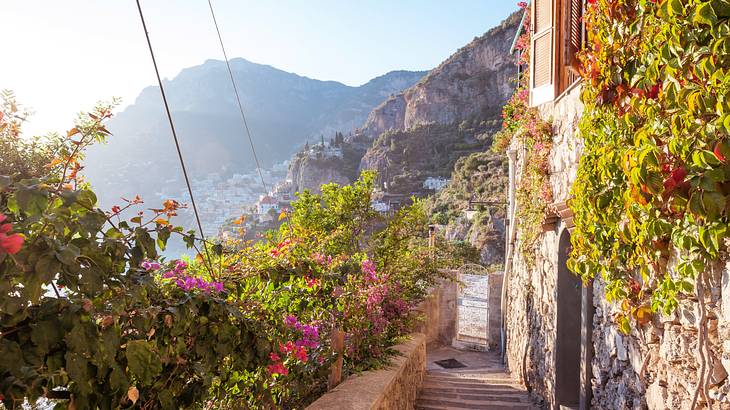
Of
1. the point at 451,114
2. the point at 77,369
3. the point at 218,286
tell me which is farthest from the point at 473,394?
the point at 451,114

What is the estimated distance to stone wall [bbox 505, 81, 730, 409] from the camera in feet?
5.89

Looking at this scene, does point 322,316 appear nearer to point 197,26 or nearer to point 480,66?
point 197,26

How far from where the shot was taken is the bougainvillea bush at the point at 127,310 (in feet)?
3.76

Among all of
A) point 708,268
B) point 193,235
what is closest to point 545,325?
point 708,268

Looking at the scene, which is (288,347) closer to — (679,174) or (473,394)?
(679,174)

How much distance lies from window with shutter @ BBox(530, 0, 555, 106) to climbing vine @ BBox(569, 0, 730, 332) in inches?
62.3

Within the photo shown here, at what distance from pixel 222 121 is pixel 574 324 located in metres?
135

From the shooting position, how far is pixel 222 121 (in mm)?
128875

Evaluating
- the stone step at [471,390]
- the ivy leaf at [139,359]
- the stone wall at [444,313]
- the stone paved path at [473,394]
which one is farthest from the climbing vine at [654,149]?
the stone wall at [444,313]

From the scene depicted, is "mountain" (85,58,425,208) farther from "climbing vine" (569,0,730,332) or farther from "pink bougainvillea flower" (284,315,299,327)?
"climbing vine" (569,0,730,332)

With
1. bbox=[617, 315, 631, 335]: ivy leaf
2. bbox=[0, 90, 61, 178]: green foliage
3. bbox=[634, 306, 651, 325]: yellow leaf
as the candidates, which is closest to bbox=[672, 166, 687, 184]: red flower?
bbox=[634, 306, 651, 325]: yellow leaf

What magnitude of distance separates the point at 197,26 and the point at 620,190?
364 centimetres

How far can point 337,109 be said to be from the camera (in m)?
144

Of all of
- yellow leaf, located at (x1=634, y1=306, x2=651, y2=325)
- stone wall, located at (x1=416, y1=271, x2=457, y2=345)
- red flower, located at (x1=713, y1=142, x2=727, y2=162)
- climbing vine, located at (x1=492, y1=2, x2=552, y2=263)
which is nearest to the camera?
red flower, located at (x1=713, y1=142, x2=727, y2=162)
